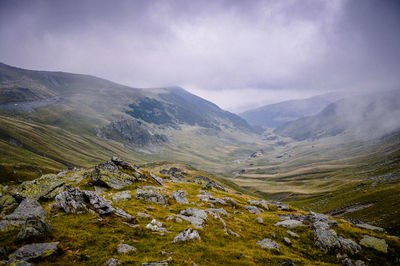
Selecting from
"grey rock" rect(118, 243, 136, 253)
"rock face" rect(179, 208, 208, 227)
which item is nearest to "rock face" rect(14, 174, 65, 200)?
"grey rock" rect(118, 243, 136, 253)

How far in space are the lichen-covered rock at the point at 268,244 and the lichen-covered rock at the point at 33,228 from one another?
2313 cm

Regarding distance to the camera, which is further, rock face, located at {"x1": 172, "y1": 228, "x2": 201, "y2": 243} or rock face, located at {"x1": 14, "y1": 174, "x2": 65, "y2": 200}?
rock face, located at {"x1": 14, "y1": 174, "x2": 65, "y2": 200}

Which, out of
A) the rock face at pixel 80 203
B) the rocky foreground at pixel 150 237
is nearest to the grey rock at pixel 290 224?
the rocky foreground at pixel 150 237

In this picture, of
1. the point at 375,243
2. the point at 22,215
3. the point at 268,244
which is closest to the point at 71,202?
the point at 22,215

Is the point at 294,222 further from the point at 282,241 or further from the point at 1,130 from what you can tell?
the point at 1,130

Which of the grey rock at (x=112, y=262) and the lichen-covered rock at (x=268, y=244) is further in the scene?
the lichen-covered rock at (x=268, y=244)

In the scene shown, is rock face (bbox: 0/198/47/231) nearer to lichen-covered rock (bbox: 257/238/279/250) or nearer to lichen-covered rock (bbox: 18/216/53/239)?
lichen-covered rock (bbox: 18/216/53/239)

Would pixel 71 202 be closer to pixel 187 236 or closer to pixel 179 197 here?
pixel 187 236

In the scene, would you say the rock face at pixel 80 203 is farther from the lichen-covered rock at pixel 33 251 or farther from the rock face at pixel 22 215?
the lichen-covered rock at pixel 33 251

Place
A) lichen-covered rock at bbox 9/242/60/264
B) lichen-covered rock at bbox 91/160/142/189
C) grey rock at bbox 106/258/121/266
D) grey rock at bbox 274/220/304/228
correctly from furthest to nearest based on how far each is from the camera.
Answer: lichen-covered rock at bbox 91/160/142/189 < grey rock at bbox 274/220/304/228 < grey rock at bbox 106/258/121/266 < lichen-covered rock at bbox 9/242/60/264

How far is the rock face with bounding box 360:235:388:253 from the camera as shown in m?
27.2

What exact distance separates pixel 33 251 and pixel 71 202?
35.5ft

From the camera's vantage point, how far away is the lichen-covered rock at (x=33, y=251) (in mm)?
13773

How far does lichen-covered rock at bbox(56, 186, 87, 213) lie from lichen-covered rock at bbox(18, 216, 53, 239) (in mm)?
6100
